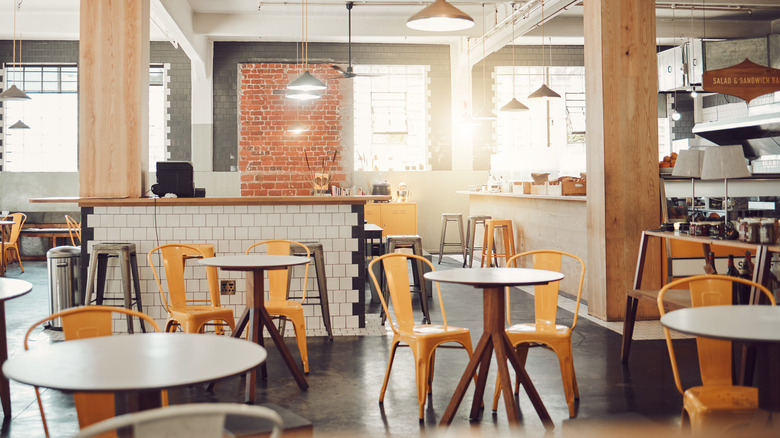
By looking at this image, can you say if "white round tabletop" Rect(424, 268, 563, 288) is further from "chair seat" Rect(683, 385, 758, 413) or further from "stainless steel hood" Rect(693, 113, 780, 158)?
"stainless steel hood" Rect(693, 113, 780, 158)

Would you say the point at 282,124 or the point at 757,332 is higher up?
the point at 282,124

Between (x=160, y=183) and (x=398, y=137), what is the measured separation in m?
7.39

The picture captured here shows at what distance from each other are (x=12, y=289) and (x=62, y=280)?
112 inches

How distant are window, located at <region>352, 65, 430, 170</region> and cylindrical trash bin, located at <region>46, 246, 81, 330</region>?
7252mm

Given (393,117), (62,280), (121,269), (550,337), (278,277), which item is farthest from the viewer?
(393,117)

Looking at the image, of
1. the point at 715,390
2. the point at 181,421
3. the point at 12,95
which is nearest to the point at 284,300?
the point at 715,390

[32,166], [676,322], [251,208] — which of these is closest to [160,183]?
[251,208]

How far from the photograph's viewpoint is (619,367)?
14.3 ft

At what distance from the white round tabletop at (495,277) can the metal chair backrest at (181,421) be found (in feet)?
6.35

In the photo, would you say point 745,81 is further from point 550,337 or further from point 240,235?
point 240,235

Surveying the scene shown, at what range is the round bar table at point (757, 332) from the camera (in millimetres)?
2043

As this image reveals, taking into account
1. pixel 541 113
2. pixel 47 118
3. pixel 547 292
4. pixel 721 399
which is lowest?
pixel 721 399

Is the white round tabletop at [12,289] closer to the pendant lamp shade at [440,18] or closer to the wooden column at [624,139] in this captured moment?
the pendant lamp shade at [440,18]

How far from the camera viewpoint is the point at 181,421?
1.29 metres
